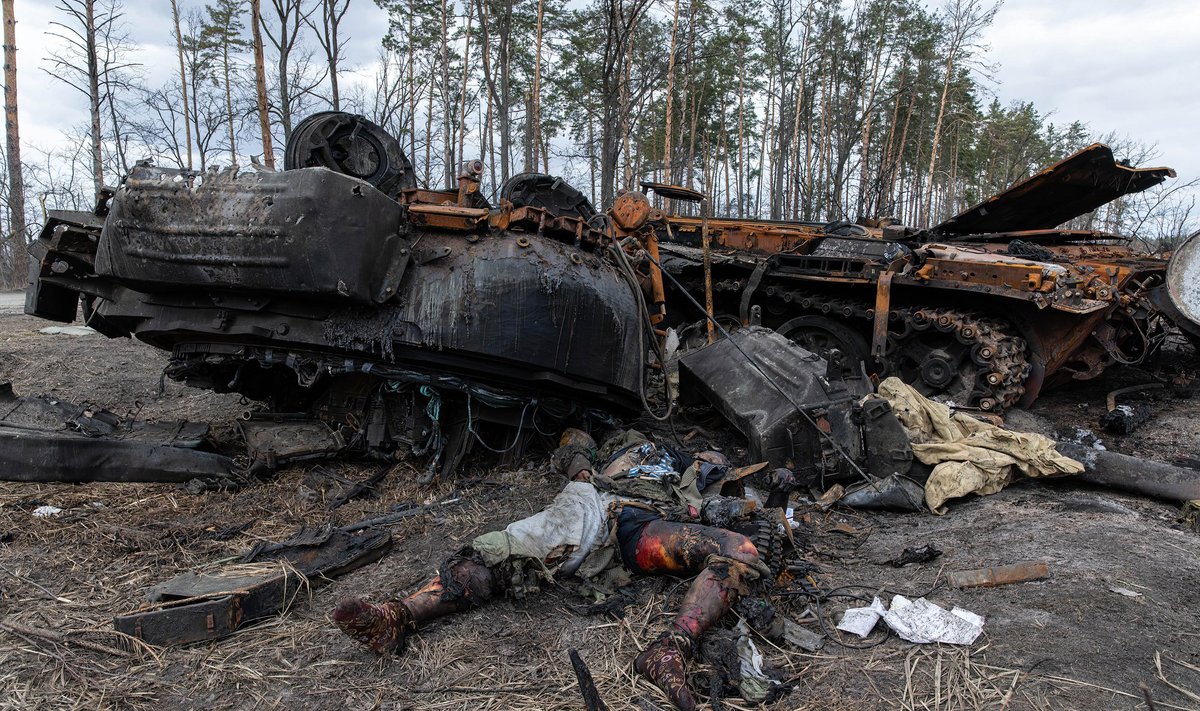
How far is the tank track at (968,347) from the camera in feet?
22.9

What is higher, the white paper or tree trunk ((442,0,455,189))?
tree trunk ((442,0,455,189))

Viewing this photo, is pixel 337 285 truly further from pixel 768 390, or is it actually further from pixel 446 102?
pixel 446 102

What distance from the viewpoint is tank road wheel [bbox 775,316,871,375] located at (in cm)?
837

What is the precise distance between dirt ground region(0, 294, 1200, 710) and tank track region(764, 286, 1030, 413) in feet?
7.38

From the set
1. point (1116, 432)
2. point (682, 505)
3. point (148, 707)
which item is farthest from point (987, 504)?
point (148, 707)

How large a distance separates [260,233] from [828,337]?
660 cm

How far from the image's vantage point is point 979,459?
16.3 ft

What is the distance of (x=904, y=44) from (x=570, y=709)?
2625 cm

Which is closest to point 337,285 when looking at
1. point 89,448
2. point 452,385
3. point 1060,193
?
point 452,385

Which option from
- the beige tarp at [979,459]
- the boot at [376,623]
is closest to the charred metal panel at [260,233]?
the boot at [376,623]

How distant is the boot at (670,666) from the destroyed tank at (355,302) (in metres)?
2.23

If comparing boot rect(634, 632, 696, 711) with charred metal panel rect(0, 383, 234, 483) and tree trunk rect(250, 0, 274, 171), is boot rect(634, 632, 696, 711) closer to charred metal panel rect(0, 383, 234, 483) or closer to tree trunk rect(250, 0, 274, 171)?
charred metal panel rect(0, 383, 234, 483)

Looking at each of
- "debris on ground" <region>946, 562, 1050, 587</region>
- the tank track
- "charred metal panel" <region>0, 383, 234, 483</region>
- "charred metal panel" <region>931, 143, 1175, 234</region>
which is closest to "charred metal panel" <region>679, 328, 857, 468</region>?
"debris on ground" <region>946, 562, 1050, 587</region>

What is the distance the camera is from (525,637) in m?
2.99
